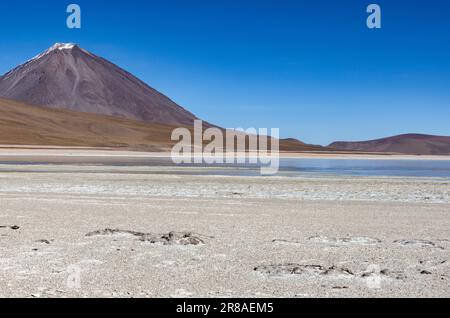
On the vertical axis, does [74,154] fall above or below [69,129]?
below

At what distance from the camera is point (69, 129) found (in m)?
137

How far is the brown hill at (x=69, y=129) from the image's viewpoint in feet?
353

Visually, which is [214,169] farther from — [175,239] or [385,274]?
[385,274]

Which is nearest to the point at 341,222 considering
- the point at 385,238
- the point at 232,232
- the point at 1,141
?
the point at 385,238

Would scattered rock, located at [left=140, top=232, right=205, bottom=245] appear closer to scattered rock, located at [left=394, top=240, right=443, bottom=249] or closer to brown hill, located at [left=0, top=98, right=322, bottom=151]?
scattered rock, located at [left=394, top=240, right=443, bottom=249]

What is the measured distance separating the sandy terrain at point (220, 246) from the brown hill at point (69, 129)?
8781 cm

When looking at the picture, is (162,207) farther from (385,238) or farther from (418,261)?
(418,261)

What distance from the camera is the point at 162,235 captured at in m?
10.5

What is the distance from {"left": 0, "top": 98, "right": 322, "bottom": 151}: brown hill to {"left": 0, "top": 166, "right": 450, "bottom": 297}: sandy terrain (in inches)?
3457

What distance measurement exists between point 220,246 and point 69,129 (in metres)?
134

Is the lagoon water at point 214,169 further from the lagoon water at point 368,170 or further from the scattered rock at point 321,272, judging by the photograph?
the scattered rock at point 321,272

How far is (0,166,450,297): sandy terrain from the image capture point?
22.9 feet

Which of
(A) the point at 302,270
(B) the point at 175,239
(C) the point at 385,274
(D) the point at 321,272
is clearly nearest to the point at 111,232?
(B) the point at 175,239

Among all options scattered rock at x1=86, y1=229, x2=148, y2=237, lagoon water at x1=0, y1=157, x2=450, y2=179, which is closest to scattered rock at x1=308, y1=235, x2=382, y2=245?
scattered rock at x1=86, y1=229, x2=148, y2=237
